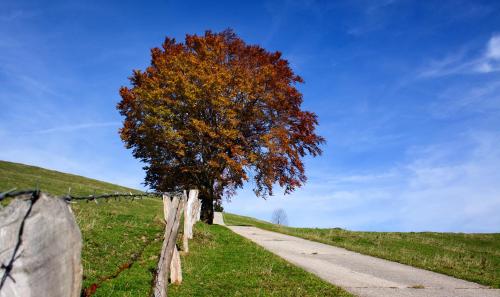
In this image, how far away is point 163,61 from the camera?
28.5m

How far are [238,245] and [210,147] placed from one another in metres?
10.8

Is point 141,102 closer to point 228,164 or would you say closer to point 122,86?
point 122,86

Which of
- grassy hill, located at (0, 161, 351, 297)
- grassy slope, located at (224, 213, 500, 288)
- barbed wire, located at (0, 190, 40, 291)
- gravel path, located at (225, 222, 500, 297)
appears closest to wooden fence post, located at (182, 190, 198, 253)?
grassy hill, located at (0, 161, 351, 297)

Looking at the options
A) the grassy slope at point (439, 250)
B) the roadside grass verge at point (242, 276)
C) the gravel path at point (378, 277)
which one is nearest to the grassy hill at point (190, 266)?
the roadside grass verge at point (242, 276)

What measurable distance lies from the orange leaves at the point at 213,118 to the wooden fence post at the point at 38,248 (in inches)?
903

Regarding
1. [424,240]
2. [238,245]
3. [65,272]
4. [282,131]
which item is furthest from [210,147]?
[65,272]

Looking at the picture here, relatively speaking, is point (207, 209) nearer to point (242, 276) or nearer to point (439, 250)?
point (439, 250)

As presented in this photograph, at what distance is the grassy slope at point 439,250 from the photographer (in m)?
16.2

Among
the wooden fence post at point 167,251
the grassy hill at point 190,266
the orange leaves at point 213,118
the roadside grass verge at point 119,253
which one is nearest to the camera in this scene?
the wooden fence post at point 167,251

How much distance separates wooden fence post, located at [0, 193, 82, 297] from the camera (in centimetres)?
250

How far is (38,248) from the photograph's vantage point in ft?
8.64

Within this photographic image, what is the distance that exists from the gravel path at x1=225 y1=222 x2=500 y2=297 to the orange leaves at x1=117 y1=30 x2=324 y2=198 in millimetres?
10584

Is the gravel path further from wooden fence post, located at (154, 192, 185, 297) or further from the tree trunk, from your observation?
the tree trunk

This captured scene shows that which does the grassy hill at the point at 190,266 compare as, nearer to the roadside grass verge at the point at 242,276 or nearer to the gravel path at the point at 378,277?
the roadside grass verge at the point at 242,276
